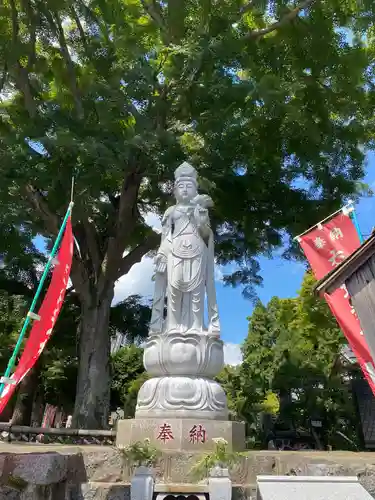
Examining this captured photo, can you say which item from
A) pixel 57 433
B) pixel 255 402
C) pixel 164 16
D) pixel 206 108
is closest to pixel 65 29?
pixel 164 16

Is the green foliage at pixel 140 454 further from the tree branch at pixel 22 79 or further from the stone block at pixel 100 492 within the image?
the tree branch at pixel 22 79

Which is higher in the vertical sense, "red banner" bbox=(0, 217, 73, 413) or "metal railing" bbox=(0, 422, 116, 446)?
"red banner" bbox=(0, 217, 73, 413)

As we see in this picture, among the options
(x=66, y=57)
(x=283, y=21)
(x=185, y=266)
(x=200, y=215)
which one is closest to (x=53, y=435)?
(x=185, y=266)

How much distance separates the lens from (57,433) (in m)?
8.04

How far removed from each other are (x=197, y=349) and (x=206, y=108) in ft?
18.9

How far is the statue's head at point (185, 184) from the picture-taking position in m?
7.34

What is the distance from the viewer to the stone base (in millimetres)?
5496

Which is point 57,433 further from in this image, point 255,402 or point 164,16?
point 164,16

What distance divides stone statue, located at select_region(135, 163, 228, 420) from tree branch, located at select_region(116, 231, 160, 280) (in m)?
3.88

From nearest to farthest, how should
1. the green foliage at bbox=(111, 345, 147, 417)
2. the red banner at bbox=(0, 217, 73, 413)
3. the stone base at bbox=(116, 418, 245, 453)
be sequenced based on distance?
the red banner at bbox=(0, 217, 73, 413)
the stone base at bbox=(116, 418, 245, 453)
the green foliage at bbox=(111, 345, 147, 417)

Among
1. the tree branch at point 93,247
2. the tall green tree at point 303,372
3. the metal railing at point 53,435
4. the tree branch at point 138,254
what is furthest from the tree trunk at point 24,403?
the tall green tree at point 303,372

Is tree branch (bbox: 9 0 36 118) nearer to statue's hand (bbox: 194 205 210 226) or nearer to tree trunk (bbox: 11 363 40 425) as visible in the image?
statue's hand (bbox: 194 205 210 226)

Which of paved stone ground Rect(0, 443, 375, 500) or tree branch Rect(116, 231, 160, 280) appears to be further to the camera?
tree branch Rect(116, 231, 160, 280)

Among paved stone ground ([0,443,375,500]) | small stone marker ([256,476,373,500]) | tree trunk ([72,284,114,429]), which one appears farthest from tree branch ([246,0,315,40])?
small stone marker ([256,476,373,500])
